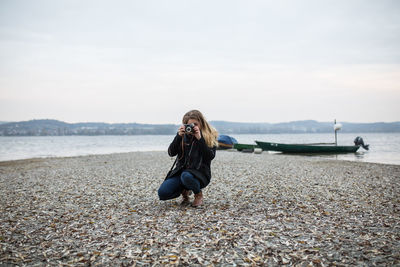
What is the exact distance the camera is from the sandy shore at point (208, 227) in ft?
12.8

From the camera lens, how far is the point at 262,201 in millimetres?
7023

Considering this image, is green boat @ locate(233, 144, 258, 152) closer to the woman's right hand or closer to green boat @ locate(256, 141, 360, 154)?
green boat @ locate(256, 141, 360, 154)

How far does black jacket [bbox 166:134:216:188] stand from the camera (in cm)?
598

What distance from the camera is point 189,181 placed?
5969 mm

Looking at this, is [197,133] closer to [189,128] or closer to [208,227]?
[189,128]

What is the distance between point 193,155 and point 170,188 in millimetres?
876

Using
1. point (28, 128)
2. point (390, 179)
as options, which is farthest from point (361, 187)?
point (28, 128)

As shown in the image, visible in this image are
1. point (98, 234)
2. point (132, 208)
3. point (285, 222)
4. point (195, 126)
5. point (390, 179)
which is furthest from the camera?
point (390, 179)

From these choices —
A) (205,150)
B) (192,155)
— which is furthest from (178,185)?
(205,150)

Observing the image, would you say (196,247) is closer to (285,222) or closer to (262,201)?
(285,222)

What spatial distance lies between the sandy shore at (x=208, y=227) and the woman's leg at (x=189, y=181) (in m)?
0.52

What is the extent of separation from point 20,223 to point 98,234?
1901 millimetres

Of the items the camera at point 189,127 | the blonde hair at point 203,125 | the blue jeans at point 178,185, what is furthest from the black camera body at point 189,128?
the blue jeans at point 178,185

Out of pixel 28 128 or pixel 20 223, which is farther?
pixel 28 128
